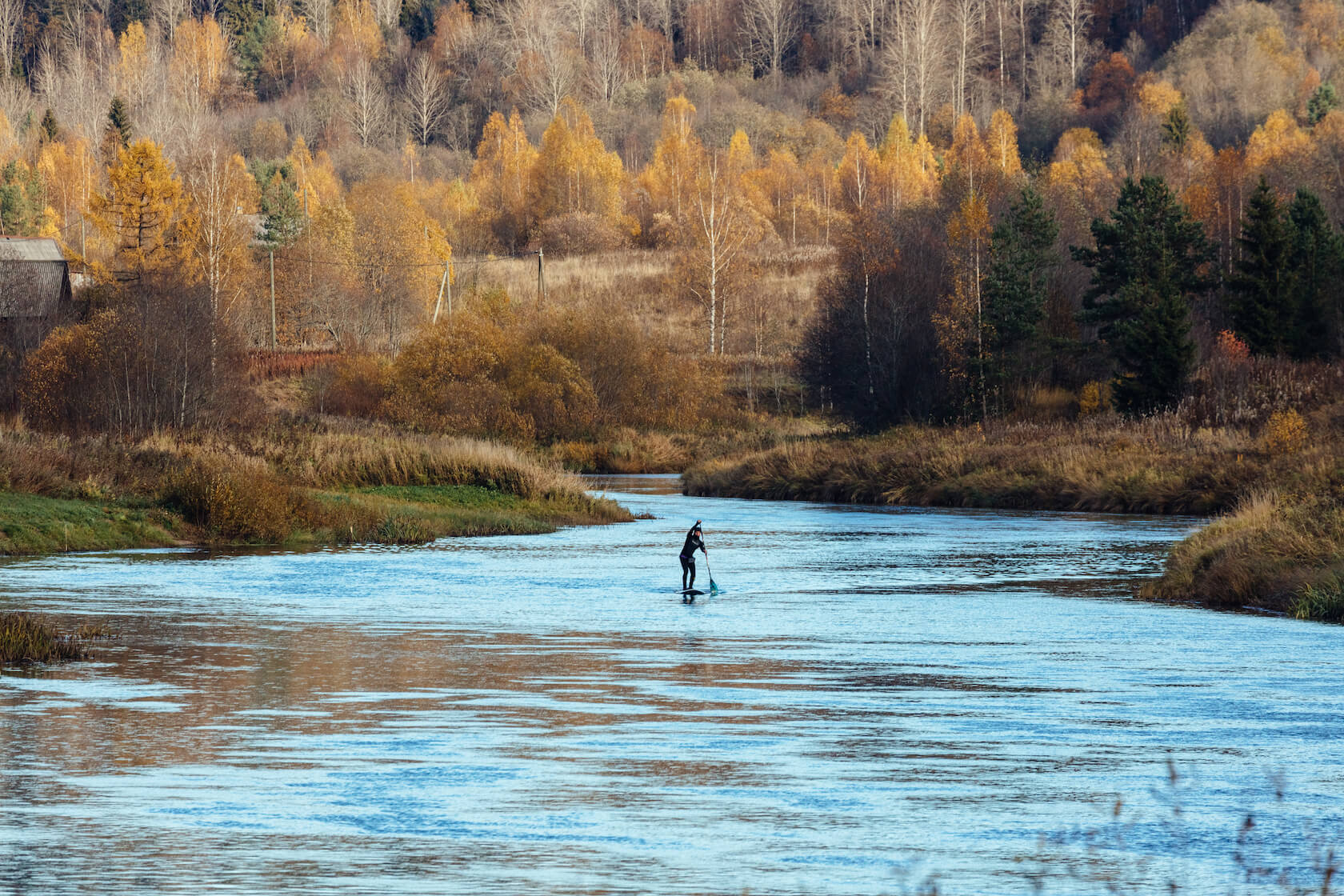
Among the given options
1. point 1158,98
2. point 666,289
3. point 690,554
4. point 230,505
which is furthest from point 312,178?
point 690,554

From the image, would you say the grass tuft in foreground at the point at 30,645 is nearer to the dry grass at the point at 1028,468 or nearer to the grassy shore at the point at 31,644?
the grassy shore at the point at 31,644

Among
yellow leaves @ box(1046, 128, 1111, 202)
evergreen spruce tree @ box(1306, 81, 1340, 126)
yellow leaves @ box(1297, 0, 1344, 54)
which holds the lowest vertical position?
yellow leaves @ box(1046, 128, 1111, 202)

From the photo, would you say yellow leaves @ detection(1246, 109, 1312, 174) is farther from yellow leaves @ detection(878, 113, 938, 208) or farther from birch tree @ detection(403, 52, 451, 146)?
birch tree @ detection(403, 52, 451, 146)

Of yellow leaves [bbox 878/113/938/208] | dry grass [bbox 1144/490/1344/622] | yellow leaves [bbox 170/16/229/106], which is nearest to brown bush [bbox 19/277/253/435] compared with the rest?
dry grass [bbox 1144/490/1344/622]

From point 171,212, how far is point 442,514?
159 feet

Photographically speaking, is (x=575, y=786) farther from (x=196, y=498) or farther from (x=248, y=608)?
(x=196, y=498)

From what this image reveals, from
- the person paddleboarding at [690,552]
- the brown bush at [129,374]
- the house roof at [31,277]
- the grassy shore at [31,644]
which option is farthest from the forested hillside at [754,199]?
the grassy shore at [31,644]

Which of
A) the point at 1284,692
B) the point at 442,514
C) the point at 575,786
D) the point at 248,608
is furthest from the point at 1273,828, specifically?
the point at 442,514

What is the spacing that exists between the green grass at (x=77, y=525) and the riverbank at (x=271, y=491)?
0.10ft

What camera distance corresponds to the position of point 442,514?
38250 millimetres

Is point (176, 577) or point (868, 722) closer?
point (868, 722)

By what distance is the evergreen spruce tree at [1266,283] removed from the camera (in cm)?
6131

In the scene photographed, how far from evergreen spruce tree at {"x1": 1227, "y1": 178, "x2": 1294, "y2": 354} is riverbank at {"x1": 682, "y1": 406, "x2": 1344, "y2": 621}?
8.96 m

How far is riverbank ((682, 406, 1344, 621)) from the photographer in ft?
78.2
